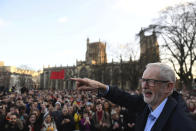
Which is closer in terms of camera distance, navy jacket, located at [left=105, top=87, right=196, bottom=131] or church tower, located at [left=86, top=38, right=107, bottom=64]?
navy jacket, located at [left=105, top=87, right=196, bottom=131]

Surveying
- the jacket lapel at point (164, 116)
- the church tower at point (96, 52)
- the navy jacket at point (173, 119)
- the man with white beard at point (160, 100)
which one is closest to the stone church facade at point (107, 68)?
the church tower at point (96, 52)

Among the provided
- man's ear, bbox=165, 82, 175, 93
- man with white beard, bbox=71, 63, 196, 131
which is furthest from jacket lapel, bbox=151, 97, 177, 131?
man's ear, bbox=165, 82, 175, 93

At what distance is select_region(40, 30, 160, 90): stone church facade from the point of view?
2222 cm

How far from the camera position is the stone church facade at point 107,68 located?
22219 millimetres

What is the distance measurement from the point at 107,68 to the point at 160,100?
48.6 meters

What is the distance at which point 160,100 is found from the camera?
5.15 feet

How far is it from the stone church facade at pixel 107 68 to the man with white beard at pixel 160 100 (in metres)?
19.7

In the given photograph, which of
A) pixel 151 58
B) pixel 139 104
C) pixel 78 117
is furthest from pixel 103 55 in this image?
pixel 139 104

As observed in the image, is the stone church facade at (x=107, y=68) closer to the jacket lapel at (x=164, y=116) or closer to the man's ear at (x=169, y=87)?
the man's ear at (x=169, y=87)

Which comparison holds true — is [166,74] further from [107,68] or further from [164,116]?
[107,68]

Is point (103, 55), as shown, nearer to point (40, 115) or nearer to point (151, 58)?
point (151, 58)

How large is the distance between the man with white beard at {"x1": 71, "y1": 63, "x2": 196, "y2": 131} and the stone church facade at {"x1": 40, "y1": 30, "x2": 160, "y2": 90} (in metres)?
19.7

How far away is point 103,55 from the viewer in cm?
7550

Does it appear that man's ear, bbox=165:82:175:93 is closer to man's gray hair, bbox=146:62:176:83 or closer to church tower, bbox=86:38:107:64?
man's gray hair, bbox=146:62:176:83
